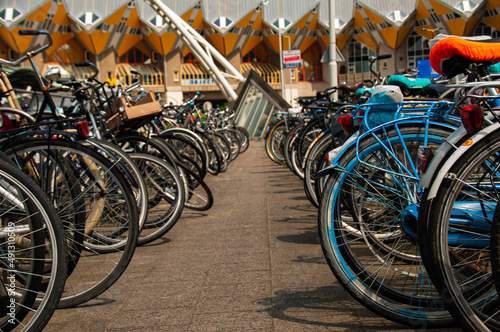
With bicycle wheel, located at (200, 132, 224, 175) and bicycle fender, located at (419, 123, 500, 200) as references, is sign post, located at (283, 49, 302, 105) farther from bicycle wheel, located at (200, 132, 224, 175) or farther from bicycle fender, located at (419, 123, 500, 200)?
bicycle fender, located at (419, 123, 500, 200)

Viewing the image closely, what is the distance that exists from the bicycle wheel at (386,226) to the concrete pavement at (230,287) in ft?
0.59

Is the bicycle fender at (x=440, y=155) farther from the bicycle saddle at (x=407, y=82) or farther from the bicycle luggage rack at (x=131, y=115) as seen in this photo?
the bicycle luggage rack at (x=131, y=115)

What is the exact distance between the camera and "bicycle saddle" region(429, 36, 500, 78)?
2244mm

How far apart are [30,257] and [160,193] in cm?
234

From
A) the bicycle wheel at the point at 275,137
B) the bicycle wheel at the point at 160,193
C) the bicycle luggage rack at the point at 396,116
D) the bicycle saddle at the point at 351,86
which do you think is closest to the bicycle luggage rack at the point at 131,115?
the bicycle wheel at the point at 160,193

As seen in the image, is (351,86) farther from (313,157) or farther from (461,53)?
(461,53)

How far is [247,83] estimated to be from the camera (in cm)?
1872

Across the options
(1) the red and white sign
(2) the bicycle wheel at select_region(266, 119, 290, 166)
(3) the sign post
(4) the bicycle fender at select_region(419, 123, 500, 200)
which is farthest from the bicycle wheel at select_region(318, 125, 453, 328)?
(1) the red and white sign

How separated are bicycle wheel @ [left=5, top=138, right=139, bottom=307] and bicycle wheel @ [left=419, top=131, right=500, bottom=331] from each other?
155 cm

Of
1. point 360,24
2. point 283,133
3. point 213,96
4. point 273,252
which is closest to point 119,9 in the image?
point 213,96

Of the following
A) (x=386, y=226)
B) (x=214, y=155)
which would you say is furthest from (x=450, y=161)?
(x=214, y=155)

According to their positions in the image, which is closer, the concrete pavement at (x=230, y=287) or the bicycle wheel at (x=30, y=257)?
the bicycle wheel at (x=30, y=257)

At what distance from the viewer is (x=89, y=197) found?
294 cm

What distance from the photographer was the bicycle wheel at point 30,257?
1896 mm
